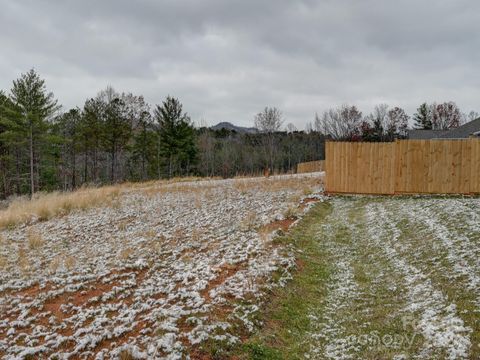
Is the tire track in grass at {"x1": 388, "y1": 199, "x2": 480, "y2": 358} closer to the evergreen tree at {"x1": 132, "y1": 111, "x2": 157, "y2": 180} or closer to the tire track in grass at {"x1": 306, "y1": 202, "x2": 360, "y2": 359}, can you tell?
the tire track in grass at {"x1": 306, "y1": 202, "x2": 360, "y2": 359}

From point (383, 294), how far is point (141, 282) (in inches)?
133

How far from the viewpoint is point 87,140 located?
31250 millimetres

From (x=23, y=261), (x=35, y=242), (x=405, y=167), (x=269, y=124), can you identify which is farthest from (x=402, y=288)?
(x=269, y=124)

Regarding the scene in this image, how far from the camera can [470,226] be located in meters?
6.40

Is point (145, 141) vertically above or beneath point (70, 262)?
above

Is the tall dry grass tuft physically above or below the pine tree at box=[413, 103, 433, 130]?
below

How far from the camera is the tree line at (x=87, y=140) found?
2484 cm

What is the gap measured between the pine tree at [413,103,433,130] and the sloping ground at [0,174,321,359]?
4882 centimetres

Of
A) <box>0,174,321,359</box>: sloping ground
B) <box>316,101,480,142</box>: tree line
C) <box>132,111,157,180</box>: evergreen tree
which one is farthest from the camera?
<box>316,101,480,142</box>: tree line

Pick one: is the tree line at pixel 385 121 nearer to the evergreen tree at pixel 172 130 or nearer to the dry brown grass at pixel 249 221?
the evergreen tree at pixel 172 130

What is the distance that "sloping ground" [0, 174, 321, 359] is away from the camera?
3.49 metres

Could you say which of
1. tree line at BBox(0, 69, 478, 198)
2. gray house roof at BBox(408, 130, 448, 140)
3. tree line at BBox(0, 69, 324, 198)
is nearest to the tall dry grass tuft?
tree line at BBox(0, 69, 324, 198)

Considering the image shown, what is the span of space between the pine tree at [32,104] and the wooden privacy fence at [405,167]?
70.3ft

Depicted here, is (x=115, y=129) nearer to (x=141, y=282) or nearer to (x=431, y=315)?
(x=141, y=282)
